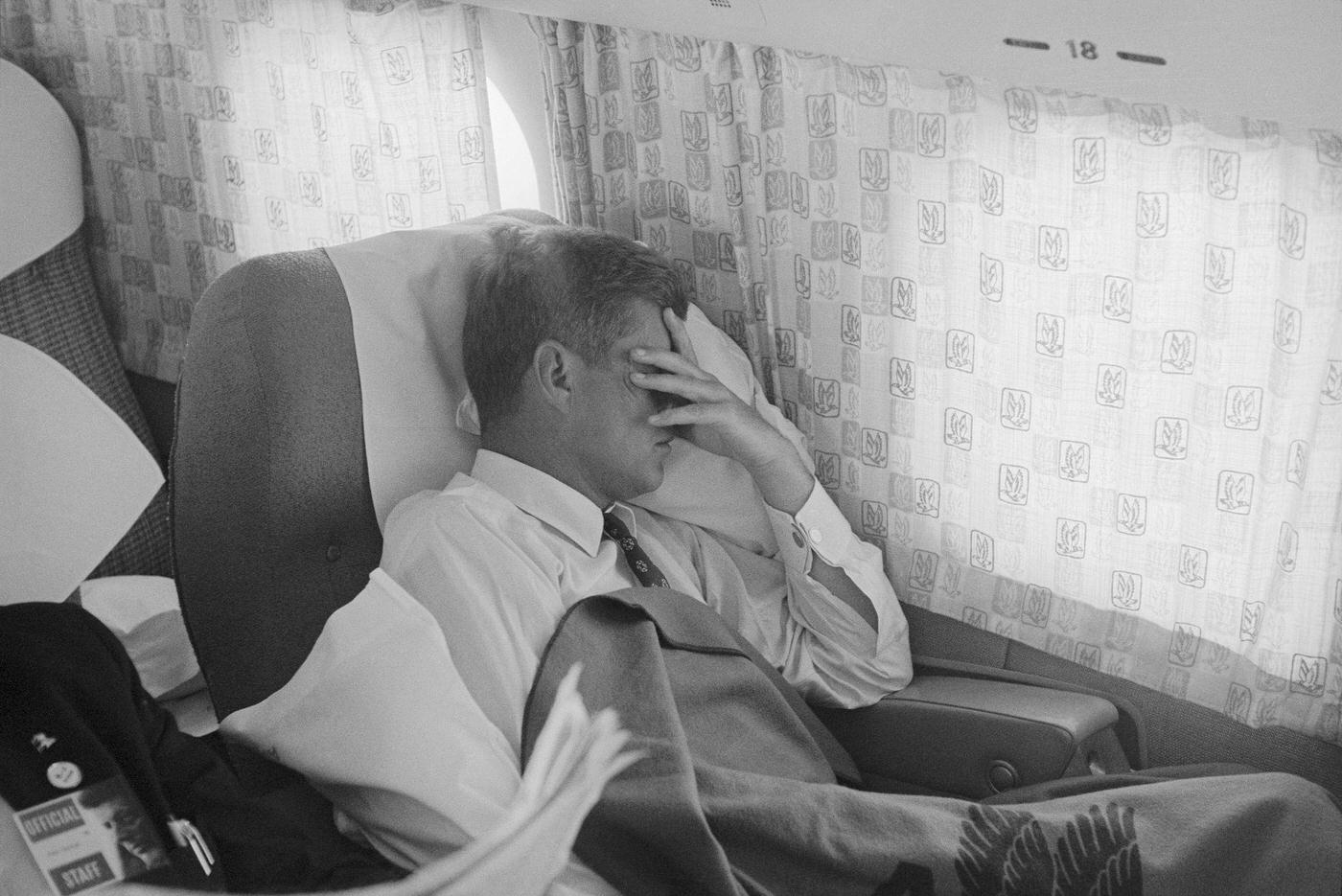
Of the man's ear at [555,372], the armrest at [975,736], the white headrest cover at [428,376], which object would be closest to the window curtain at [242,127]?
the white headrest cover at [428,376]

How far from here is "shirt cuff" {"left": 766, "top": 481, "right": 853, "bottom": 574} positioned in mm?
1697

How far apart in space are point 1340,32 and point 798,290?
35.8 inches

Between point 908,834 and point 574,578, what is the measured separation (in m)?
0.52

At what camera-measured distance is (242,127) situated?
251 cm

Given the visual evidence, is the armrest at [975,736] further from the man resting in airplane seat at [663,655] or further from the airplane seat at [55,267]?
the airplane seat at [55,267]

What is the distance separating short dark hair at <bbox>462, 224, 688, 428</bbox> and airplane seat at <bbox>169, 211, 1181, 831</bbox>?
78 millimetres

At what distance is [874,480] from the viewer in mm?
1829

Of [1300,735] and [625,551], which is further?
[625,551]

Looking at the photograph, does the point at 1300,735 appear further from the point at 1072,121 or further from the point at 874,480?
the point at 1072,121

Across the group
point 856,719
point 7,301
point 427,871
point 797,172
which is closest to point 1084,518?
point 856,719

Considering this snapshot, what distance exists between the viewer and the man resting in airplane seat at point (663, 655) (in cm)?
125

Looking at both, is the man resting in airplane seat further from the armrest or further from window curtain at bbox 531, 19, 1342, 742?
window curtain at bbox 531, 19, 1342, 742

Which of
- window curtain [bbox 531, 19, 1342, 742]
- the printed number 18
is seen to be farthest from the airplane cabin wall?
window curtain [bbox 531, 19, 1342, 742]

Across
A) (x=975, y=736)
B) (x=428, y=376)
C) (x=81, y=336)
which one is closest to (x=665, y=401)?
(x=428, y=376)
